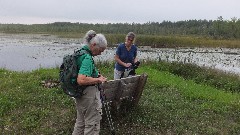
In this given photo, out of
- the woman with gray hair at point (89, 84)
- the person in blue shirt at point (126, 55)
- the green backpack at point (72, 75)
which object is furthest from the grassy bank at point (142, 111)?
the green backpack at point (72, 75)

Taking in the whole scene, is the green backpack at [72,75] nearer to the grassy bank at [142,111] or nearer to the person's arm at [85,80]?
the person's arm at [85,80]

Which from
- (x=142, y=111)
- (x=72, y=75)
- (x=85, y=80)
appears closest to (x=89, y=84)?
(x=85, y=80)

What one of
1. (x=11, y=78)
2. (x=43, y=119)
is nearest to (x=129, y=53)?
(x=43, y=119)

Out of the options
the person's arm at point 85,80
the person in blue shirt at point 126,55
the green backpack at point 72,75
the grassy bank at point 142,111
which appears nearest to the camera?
the person's arm at point 85,80

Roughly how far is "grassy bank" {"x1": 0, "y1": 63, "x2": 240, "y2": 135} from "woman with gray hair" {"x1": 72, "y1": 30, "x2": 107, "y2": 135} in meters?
1.69

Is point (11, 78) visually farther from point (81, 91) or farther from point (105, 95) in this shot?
point (81, 91)

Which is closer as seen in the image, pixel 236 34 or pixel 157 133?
pixel 157 133

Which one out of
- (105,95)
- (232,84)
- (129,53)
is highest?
(129,53)

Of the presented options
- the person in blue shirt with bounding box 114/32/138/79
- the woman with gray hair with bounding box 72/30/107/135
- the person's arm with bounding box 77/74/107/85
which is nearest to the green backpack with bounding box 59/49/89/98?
the woman with gray hair with bounding box 72/30/107/135

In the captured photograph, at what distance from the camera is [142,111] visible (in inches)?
401

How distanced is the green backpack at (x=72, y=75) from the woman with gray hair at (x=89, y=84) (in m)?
0.08

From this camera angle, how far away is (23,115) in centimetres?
966

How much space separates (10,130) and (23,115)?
945 mm

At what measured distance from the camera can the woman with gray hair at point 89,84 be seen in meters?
6.48
